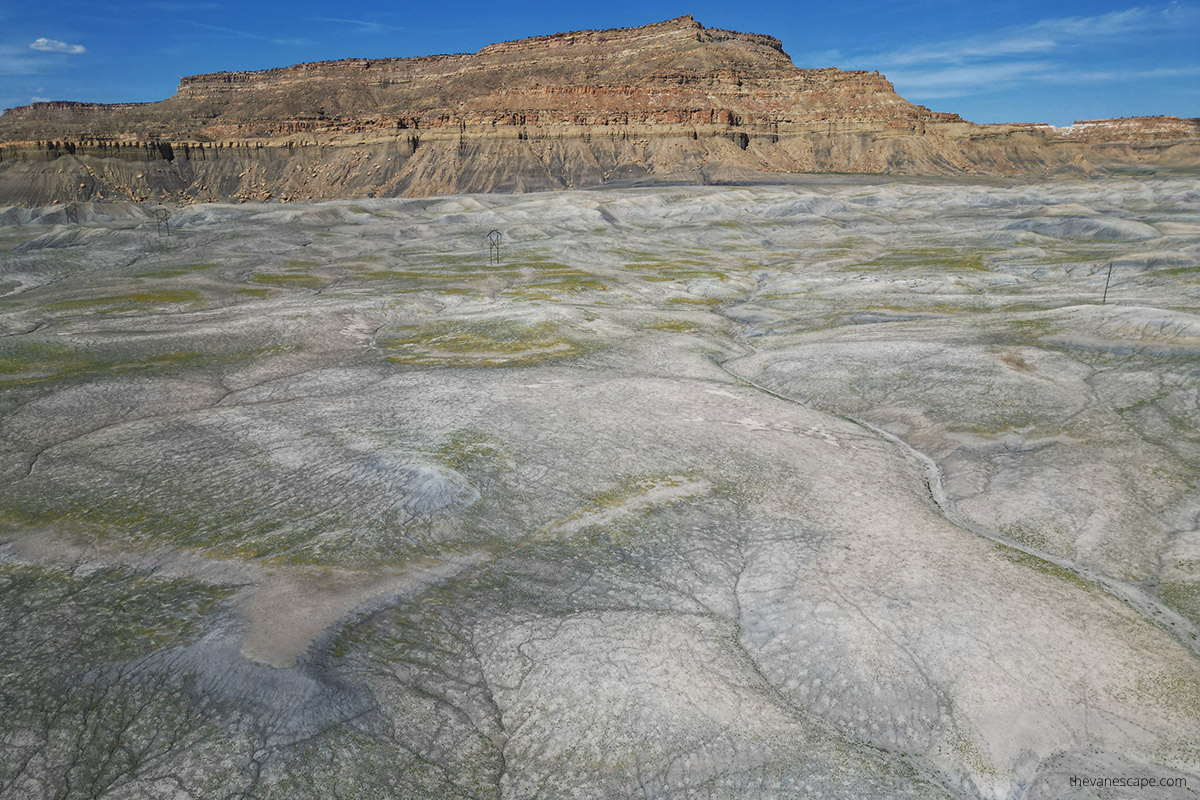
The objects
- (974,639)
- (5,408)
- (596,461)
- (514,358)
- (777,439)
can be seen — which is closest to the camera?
(974,639)

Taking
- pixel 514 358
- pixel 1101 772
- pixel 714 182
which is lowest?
pixel 1101 772

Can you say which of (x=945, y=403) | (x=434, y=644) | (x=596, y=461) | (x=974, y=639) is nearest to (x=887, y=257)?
(x=945, y=403)

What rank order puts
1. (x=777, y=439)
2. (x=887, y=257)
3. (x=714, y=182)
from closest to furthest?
(x=777, y=439) < (x=887, y=257) < (x=714, y=182)

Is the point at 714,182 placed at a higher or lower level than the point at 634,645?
higher

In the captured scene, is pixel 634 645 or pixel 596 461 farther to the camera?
pixel 596 461

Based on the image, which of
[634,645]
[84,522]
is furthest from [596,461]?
[84,522]

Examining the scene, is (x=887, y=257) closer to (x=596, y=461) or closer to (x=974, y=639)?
(x=596, y=461)
